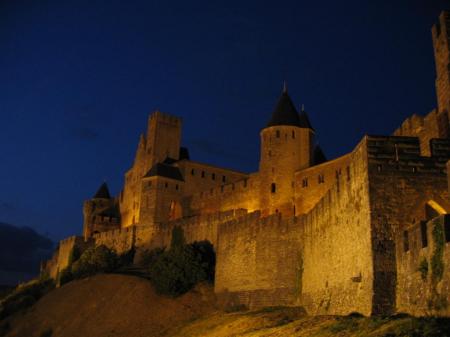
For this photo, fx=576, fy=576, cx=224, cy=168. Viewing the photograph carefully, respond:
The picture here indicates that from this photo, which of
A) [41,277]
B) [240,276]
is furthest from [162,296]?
[41,277]

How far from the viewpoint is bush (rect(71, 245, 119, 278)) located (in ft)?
162

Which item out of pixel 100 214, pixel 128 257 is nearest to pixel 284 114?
pixel 128 257

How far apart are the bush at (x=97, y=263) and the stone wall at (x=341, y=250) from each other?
84.2ft

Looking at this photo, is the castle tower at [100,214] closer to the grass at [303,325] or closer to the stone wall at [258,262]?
the stone wall at [258,262]

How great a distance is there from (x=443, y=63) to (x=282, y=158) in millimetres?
19663

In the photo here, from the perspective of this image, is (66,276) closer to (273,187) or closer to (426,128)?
(273,187)

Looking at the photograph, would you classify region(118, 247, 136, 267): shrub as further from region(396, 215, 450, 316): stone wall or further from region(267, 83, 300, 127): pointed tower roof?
region(396, 215, 450, 316): stone wall

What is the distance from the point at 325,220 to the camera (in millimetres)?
24938

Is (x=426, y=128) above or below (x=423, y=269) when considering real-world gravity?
above

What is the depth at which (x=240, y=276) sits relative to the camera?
33.4 m

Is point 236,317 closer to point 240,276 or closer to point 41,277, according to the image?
point 240,276

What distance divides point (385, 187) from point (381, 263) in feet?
8.15

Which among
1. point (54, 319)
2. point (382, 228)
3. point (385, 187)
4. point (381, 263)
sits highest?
point (385, 187)

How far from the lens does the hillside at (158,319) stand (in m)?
16.2
